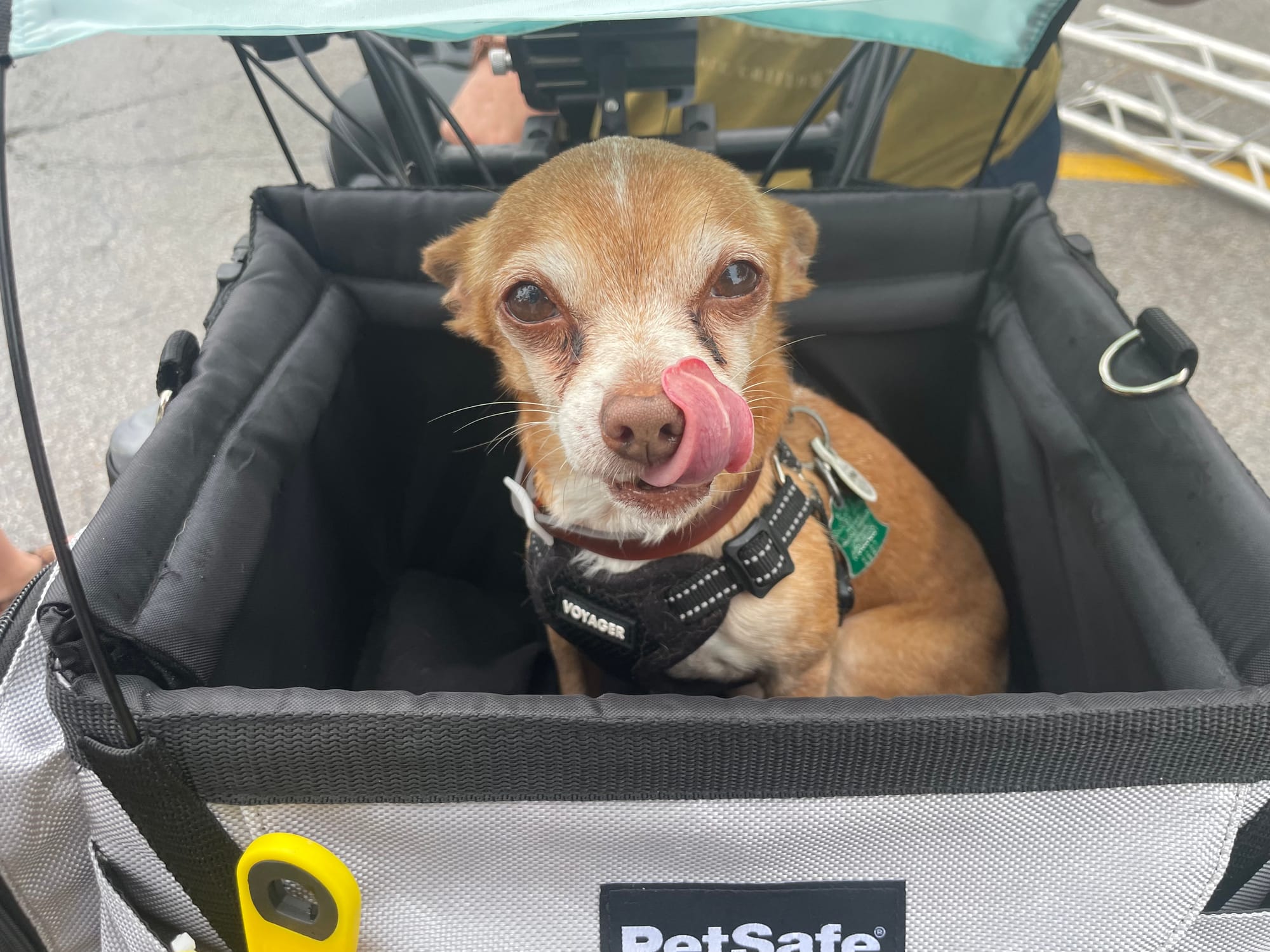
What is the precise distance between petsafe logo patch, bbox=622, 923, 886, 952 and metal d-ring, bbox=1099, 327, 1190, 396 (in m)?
0.71

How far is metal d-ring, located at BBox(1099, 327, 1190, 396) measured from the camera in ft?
3.34

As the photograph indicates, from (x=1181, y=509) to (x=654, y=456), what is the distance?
0.61 meters

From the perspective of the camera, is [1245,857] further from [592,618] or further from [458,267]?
[458,267]

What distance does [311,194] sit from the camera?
139 centimetres

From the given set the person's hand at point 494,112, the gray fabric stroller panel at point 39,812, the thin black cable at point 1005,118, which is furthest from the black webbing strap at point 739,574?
the person's hand at point 494,112

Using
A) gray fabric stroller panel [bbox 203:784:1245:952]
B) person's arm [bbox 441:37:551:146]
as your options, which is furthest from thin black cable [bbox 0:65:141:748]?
person's arm [bbox 441:37:551:146]

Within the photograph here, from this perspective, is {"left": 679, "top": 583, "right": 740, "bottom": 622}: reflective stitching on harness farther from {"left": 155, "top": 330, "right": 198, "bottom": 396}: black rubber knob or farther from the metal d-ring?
{"left": 155, "top": 330, "right": 198, "bottom": 396}: black rubber knob

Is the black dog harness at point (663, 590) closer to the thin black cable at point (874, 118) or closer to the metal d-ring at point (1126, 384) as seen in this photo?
the metal d-ring at point (1126, 384)

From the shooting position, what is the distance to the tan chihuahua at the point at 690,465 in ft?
3.03

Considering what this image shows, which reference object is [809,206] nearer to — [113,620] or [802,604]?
[802,604]

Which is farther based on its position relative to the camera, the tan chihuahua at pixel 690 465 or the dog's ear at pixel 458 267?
the dog's ear at pixel 458 267

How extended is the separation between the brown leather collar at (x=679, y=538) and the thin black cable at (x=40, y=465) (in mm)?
579

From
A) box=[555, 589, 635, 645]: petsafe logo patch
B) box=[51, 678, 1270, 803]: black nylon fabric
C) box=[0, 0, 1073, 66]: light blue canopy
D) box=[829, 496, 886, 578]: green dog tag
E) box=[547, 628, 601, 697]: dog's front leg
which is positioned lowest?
box=[547, 628, 601, 697]: dog's front leg

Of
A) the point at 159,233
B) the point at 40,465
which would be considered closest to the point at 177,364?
the point at 40,465
